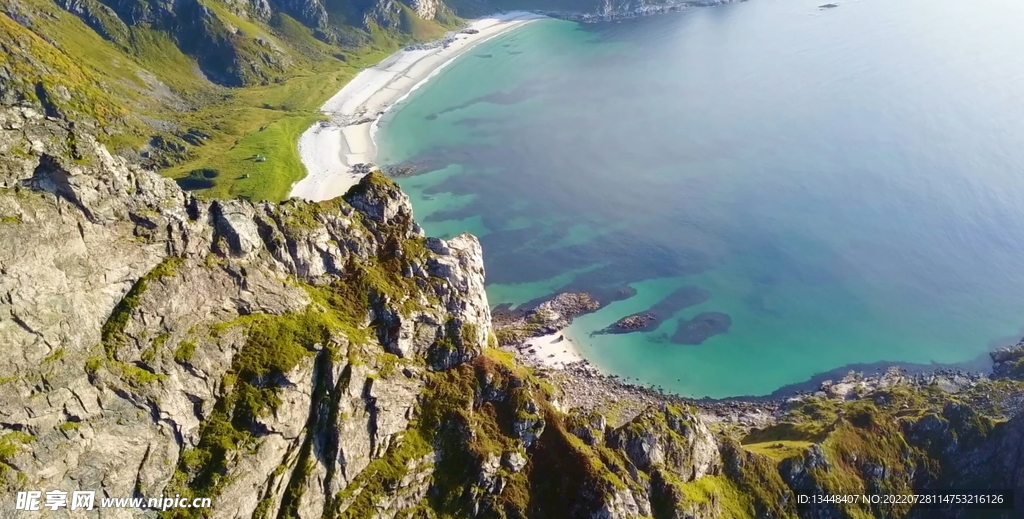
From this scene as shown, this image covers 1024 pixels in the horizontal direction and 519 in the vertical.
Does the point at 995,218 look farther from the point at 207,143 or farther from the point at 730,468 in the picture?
the point at 207,143

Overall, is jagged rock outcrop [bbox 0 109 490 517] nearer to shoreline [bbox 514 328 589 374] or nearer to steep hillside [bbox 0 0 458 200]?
shoreline [bbox 514 328 589 374]

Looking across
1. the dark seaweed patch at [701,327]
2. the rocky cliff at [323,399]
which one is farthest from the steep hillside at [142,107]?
the dark seaweed patch at [701,327]

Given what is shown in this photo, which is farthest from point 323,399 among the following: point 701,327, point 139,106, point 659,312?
point 139,106

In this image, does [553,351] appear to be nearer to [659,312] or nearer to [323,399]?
[659,312]

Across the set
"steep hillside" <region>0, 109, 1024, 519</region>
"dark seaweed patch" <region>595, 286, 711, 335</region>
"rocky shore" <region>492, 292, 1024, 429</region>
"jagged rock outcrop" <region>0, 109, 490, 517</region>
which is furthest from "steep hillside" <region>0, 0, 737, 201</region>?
"jagged rock outcrop" <region>0, 109, 490, 517</region>

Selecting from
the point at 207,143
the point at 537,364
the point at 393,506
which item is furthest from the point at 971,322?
the point at 207,143

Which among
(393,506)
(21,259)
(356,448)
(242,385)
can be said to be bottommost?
(393,506)
